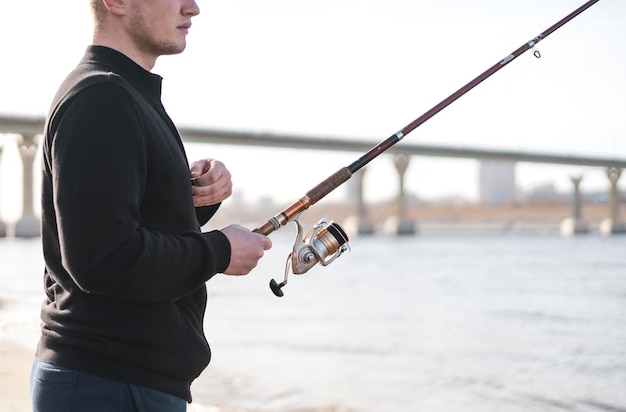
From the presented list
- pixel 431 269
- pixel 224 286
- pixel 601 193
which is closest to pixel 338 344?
pixel 224 286

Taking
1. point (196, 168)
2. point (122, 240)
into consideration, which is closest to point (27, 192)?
point (196, 168)

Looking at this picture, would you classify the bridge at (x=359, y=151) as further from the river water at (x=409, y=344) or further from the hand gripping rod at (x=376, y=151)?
the hand gripping rod at (x=376, y=151)

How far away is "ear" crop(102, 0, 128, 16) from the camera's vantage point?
1.51 metres

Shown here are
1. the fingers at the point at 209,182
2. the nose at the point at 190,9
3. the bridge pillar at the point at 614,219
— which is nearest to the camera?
the nose at the point at 190,9

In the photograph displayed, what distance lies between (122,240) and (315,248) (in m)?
0.75

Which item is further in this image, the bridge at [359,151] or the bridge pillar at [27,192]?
the bridge pillar at [27,192]

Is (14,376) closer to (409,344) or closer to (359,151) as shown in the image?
(409,344)

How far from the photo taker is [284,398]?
6168 mm

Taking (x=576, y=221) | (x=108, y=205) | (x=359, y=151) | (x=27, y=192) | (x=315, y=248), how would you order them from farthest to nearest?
(x=576, y=221), (x=359, y=151), (x=27, y=192), (x=315, y=248), (x=108, y=205)

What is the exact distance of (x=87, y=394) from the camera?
1408 millimetres

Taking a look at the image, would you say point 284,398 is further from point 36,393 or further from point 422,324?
point 422,324

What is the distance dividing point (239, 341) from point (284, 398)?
326cm

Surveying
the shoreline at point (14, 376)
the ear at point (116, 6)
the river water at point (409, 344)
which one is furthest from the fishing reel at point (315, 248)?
the river water at point (409, 344)

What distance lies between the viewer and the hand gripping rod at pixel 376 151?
2.03 m
